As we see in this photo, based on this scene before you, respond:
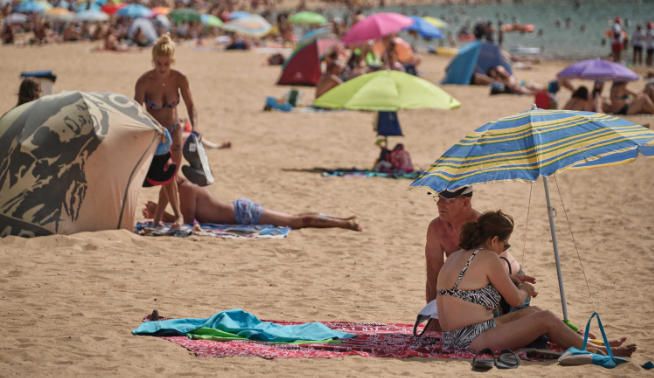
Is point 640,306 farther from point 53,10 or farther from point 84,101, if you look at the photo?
point 53,10

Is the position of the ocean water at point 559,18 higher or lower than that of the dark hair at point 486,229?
lower

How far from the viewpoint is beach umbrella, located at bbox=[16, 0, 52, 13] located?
42.4 metres

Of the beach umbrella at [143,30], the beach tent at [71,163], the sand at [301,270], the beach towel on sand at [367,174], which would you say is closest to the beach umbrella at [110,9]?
the beach umbrella at [143,30]

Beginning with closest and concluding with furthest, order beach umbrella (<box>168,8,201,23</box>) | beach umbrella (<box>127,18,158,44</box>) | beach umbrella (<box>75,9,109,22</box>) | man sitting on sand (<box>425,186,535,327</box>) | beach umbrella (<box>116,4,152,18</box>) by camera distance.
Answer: man sitting on sand (<box>425,186,535,327</box>)
beach umbrella (<box>127,18,158,44</box>)
beach umbrella (<box>75,9,109,22</box>)
beach umbrella (<box>116,4,152,18</box>)
beach umbrella (<box>168,8,201,23</box>)

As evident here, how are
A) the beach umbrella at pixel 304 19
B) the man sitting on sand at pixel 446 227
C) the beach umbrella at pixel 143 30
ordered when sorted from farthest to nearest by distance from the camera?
the beach umbrella at pixel 304 19 → the beach umbrella at pixel 143 30 → the man sitting on sand at pixel 446 227

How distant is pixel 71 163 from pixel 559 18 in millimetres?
71687

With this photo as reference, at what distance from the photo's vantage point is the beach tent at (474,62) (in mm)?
24391

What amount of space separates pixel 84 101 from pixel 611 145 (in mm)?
4384

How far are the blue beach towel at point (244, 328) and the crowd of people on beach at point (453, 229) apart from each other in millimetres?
659

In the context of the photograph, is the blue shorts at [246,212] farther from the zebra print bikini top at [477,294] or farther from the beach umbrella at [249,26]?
the beach umbrella at [249,26]

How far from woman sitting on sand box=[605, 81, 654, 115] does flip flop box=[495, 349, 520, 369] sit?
1314cm

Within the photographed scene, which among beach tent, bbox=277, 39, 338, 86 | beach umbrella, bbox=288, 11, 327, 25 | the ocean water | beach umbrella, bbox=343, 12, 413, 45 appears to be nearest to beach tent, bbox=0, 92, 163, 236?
beach umbrella, bbox=343, 12, 413, 45

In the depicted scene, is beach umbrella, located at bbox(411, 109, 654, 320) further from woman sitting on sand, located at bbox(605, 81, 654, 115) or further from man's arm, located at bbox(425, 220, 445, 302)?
woman sitting on sand, located at bbox(605, 81, 654, 115)

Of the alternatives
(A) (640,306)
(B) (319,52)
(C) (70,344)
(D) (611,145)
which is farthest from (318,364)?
(B) (319,52)
